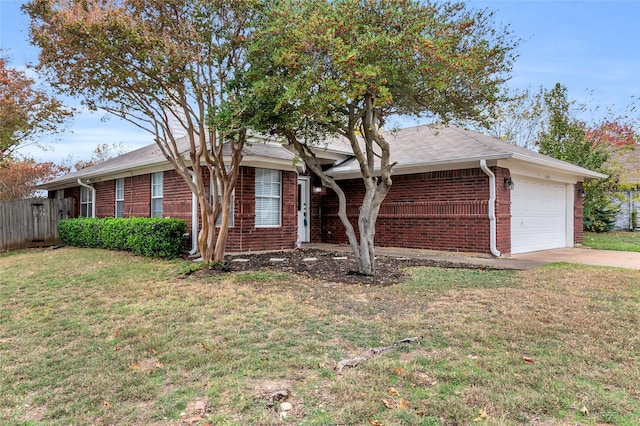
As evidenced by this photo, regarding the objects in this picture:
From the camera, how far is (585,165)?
16.5 metres

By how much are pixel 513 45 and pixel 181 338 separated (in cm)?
685

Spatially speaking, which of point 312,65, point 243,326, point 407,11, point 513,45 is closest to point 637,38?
point 513,45

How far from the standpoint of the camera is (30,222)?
14570 millimetres

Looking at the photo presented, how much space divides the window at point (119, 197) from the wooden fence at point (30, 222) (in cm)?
330

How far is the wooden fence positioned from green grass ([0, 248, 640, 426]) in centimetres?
927

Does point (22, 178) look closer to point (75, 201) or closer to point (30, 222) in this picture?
point (75, 201)

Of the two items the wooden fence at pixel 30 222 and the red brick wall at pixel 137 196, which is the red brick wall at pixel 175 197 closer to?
the red brick wall at pixel 137 196

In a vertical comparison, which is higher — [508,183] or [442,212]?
[508,183]

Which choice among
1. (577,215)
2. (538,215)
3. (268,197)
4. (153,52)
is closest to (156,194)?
(268,197)

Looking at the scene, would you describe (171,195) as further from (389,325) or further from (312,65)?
(389,325)

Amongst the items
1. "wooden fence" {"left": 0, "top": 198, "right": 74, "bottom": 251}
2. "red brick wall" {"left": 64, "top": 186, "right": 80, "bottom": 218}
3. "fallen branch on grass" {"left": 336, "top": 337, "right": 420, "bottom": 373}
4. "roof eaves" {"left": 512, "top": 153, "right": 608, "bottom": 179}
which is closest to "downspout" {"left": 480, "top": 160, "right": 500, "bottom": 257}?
"roof eaves" {"left": 512, "top": 153, "right": 608, "bottom": 179}

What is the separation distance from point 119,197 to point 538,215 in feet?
44.6

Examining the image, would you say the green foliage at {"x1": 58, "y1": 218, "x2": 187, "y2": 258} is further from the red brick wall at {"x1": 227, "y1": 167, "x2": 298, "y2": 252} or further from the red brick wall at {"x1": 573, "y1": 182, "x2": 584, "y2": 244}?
the red brick wall at {"x1": 573, "y1": 182, "x2": 584, "y2": 244}

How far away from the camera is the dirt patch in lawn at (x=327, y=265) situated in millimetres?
7316
